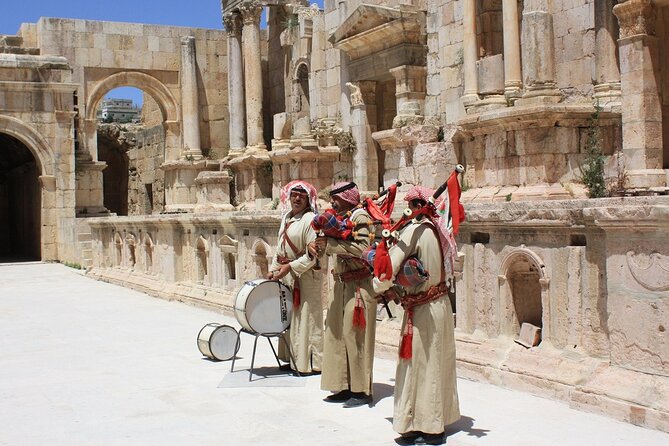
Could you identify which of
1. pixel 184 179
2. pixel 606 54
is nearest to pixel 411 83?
pixel 606 54

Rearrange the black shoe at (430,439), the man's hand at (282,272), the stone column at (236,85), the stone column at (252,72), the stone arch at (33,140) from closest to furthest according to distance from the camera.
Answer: the black shoe at (430,439) → the man's hand at (282,272) → the stone arch at (33,140) → the stone column at (252,72) → the stone column at (236,85)

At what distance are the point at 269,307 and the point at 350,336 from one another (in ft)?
3.84

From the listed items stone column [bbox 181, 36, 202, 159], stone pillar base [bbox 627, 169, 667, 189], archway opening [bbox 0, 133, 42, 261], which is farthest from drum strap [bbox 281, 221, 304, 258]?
stone column [bbox 181, 36, 202, 159]

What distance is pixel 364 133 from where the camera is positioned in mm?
18750

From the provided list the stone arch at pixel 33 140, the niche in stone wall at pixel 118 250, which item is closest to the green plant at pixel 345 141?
the niche in stone wall at pixel 118 250

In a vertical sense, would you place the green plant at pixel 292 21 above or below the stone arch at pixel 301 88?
above

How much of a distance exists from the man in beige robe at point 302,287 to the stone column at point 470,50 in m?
7.47

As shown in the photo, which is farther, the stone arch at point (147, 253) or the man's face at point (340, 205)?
the stone arch at point (147, 253)

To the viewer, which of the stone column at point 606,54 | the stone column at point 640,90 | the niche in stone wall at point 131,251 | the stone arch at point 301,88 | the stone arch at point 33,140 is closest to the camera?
the stone column at point 640,90

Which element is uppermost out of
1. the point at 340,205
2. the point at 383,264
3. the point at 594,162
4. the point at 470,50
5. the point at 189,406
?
the point at 470,50

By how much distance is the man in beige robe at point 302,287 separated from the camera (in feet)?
23.2

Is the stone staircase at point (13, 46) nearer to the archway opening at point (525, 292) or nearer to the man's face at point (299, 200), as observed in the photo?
the man's face at point (299, 200)

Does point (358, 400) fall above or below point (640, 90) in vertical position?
below

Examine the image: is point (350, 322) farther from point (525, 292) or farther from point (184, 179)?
point (184, 179)
